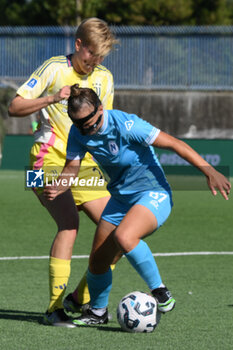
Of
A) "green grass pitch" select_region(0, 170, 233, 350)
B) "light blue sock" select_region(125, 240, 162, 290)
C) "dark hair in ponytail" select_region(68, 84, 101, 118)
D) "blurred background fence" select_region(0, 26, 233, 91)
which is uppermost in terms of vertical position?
"dark hair in ponytail" select_region(68, 84, 101, 118)

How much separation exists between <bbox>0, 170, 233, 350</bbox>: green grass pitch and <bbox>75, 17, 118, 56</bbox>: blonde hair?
1989mm

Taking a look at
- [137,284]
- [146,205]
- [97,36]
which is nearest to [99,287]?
[146,205]

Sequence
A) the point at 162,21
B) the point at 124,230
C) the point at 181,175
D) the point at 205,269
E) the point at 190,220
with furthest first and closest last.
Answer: the point at 162,21
the point at 181,175
the point at 190,220
the point at 205,269
the point at 124,230

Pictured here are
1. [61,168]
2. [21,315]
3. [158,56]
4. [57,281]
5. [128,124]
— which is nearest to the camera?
[128,124]

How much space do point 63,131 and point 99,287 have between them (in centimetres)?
124

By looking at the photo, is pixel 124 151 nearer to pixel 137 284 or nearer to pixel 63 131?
pixel 63 131

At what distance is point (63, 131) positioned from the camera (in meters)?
6.09

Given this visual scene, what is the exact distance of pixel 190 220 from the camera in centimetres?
1250

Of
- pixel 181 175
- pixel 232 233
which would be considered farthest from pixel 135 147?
pixel 181 175

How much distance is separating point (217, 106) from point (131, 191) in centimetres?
1769

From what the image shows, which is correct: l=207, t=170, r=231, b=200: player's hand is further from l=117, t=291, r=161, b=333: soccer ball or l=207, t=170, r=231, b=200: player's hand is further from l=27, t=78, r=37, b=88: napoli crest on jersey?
l=27, t=78, r=37, b=88: napoli crest on jersey

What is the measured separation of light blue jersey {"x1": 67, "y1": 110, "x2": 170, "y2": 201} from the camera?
5.27 meters

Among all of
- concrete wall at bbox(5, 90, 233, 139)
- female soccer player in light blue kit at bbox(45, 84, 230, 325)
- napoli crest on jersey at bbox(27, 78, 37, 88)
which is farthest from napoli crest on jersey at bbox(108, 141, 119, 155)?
concrete wall at bbox(5, 90, 233, 139)

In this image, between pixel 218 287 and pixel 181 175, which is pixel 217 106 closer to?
pixel 181 175
